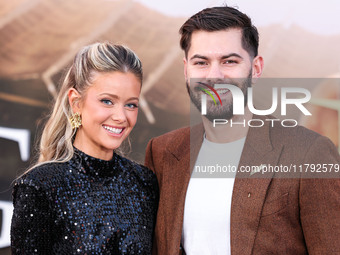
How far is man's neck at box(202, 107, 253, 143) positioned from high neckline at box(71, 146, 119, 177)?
0.52 m

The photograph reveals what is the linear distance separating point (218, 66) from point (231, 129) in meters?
0.30

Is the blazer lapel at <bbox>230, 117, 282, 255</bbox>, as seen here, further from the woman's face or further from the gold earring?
the gold earring

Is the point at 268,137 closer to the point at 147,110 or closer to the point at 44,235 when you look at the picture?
the point at 44,235

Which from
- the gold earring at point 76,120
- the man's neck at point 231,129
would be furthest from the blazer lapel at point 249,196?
the gold earring at point 76,120

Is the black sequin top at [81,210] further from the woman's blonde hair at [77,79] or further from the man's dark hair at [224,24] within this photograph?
the man's dark hair at [224,24]

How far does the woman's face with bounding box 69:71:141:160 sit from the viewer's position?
1940 mm

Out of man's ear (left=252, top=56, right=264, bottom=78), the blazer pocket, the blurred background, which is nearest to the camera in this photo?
the blazer pocket

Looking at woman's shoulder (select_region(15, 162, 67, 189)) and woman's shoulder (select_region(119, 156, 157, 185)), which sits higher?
woman's shoulder (select_region(119, 156, 157, 185))

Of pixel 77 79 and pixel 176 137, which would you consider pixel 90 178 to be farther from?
pixel 176 137

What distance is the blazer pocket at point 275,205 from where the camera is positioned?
6.08 ft

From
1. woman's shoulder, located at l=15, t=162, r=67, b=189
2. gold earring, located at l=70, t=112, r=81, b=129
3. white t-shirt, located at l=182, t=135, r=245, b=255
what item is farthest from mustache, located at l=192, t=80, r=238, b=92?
woman's shoulder, located at l=15, t=162, r=67, b=189

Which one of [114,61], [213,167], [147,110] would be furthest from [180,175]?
[147,110]

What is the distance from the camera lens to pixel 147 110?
366cm

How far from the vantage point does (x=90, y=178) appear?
1957mm
